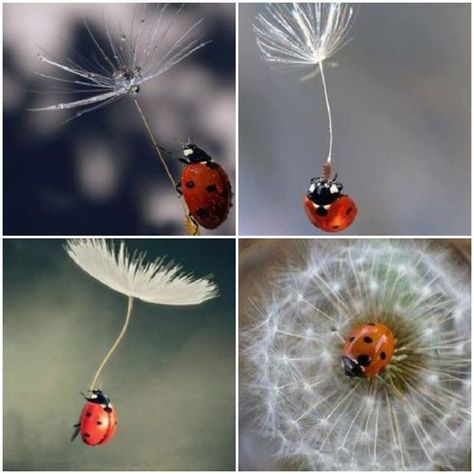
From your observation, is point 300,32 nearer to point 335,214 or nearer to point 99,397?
point 335,214

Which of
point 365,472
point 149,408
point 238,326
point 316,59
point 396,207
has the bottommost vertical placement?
point 365,472

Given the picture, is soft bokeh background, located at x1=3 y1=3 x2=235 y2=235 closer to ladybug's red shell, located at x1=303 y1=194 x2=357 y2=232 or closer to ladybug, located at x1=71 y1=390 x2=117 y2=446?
ladybug's red shell, located at x1=303 y1=194 x2=357 y2=232

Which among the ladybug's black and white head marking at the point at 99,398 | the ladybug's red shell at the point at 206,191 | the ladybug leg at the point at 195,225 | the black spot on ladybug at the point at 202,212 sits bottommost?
the ladybug's black and white head marking at the point at 99,398

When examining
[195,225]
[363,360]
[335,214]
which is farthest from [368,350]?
[195,225]

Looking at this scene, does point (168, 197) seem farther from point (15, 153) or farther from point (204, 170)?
point (15, 153)

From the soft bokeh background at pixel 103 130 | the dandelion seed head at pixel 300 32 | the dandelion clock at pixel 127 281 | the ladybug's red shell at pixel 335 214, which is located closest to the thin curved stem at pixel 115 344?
the dandelion clock at pixel 127 281

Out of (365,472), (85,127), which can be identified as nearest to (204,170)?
(85,127)

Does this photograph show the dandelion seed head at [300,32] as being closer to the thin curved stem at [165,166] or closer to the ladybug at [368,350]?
the thin curved stem at [165,166]
